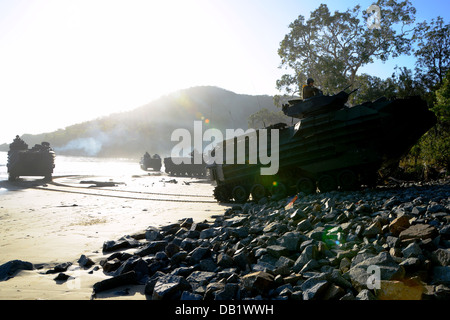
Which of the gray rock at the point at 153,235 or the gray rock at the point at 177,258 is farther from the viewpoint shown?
the gray rock at the point at 153,235

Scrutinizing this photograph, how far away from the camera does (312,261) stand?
333cm

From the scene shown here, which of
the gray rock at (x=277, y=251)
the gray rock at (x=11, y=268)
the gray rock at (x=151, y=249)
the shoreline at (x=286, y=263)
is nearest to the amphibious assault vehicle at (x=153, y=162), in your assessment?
the shoreline at (x=286, y=263)

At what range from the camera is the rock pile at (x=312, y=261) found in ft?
8.92

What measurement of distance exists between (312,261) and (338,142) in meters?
7.51

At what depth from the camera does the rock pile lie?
272 cm

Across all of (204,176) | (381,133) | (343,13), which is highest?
(343,13)

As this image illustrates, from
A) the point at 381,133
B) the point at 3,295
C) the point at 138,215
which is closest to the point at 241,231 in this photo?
the point at 3,295

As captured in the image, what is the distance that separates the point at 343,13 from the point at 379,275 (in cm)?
2889

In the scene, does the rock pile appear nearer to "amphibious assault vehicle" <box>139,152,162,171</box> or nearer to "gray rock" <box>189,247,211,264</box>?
"gray rock" <box>189,247,211,264</box>

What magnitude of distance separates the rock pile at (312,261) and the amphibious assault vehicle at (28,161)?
23.4 meters

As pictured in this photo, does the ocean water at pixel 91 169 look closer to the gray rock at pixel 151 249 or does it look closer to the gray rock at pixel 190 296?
the gray rock at pixel 151 249

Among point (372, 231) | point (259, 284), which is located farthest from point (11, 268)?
point (372, 231)

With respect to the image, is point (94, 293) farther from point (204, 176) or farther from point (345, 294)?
point (204, 176)

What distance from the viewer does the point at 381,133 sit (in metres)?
9.58
